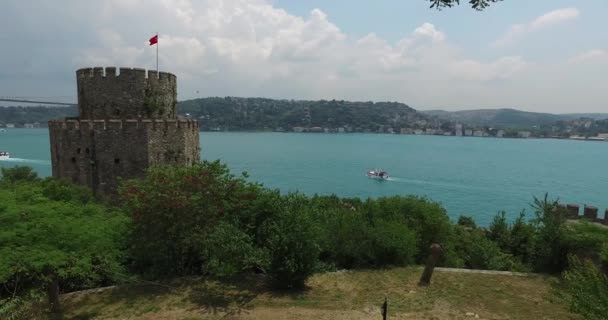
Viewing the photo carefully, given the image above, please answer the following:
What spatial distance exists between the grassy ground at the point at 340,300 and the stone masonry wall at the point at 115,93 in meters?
8.60

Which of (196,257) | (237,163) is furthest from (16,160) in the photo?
(196,257)

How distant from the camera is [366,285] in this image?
1409 centimetres

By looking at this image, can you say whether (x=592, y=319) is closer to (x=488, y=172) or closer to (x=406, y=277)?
(x=406, y=277)

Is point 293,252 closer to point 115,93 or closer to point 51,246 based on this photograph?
point 51,246

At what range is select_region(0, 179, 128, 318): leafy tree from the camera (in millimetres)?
10781

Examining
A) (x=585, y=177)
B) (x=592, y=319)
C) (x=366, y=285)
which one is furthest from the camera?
(x=585, y=177)

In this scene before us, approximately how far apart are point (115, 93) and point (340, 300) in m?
13.4

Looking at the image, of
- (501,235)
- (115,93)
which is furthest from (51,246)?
(501,235)

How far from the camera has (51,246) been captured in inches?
444

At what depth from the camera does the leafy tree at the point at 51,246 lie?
10781 millimetres

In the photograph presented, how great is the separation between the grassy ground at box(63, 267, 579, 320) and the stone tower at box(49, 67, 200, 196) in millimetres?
6746

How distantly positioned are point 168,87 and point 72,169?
565cm

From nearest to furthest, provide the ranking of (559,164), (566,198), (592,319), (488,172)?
(592,319) < (566,198) < (488,172) < (559,164)

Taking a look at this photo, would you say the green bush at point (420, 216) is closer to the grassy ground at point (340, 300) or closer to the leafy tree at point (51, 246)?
the grassy ground at point (340, 300)
